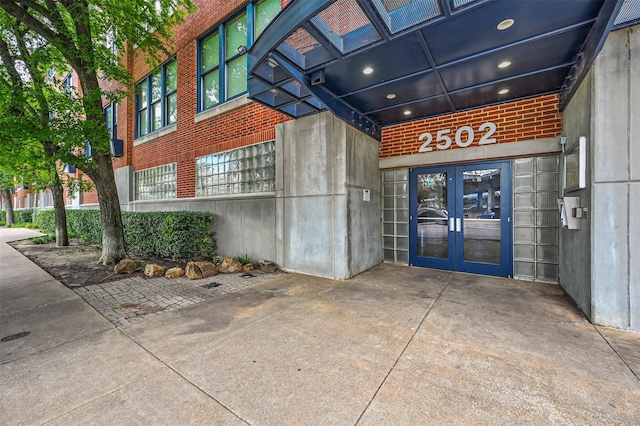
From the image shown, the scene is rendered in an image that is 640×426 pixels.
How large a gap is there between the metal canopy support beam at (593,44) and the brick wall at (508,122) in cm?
56

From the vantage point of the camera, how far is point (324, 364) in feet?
8.31

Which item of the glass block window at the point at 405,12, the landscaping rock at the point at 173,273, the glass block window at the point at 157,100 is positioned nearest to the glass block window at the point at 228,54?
the glass block window at the point at 157,100

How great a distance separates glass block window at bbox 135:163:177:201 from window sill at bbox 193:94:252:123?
87.2 inches

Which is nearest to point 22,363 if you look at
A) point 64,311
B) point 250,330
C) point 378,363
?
point 64,311

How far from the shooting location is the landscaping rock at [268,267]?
624 cm

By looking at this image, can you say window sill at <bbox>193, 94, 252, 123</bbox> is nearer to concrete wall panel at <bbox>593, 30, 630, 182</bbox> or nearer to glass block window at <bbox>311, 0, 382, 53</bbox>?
glass block window at <bbox>311, 0, 382, 53</bbox>

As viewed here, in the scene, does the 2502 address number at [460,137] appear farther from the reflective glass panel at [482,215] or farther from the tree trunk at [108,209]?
the tree trunk at [108,209]

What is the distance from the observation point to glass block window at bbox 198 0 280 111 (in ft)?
23.1

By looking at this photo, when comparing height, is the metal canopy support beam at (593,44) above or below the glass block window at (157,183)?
above

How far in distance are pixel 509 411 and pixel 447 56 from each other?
4.09 m

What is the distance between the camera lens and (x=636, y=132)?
3186 millimetres

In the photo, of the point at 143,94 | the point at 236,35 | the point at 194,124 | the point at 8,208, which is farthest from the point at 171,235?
the point at 8,208

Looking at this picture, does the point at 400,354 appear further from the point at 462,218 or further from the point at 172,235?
the point at 172,235

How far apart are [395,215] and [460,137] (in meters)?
2.20
